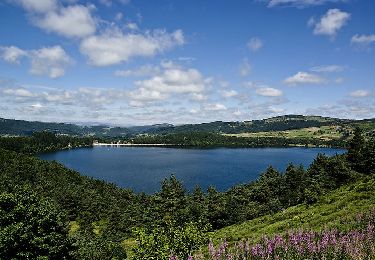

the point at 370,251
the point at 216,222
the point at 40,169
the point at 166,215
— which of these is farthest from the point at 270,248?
the point at 40,169

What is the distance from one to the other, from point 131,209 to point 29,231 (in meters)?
70.5

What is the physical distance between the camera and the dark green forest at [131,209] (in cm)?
3797

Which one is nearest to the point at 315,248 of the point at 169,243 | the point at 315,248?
the point at 315,248

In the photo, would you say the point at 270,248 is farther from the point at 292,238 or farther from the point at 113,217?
the point at 113,217

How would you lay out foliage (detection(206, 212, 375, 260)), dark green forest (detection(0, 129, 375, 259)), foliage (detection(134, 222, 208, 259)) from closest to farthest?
foliage (detection(206, 212, 375, 260)), foliage (detection(134, 222, 208, 259)), dark green forest (detection(0, 129, 375, 259))

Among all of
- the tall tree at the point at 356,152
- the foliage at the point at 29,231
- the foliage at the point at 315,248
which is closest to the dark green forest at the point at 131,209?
the tall tree at the point at 356,152

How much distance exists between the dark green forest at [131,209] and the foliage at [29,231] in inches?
4.3

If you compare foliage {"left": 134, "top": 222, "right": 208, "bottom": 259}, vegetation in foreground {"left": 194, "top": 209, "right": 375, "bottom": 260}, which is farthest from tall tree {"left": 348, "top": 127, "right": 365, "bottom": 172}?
foliage {"left": 134, "top": 222, "right": 208, "bottom": 259}

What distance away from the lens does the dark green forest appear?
37969mm

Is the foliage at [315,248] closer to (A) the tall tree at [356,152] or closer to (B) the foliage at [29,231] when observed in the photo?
(B) the foliage at [29,231]

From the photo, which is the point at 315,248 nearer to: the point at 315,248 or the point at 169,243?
the point at 315,248

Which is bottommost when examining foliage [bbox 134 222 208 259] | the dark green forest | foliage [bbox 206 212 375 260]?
the dark green forest

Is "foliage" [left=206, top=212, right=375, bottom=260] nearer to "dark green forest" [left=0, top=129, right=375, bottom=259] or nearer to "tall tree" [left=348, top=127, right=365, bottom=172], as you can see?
"dark green forest" [left=0, top=129, right=375, bottom=259]

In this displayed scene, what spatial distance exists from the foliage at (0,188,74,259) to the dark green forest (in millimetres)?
109
